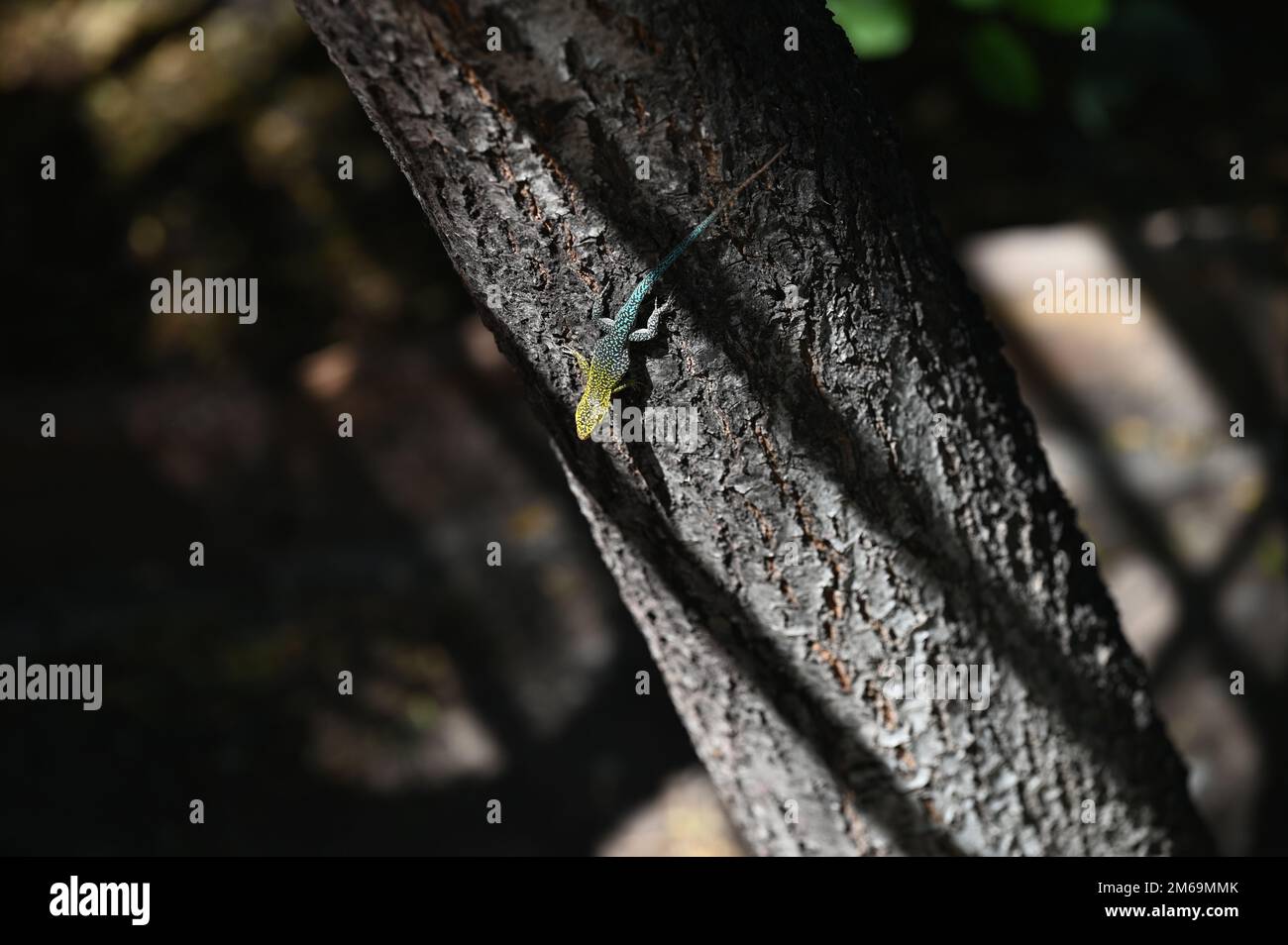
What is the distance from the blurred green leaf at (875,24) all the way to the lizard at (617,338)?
1073mm

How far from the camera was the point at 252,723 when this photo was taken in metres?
3.33

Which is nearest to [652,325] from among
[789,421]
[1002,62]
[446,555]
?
[789,421]

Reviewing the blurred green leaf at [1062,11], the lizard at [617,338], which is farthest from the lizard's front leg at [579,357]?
the blurred green leaf at [1062,11]

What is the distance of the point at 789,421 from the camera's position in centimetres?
118

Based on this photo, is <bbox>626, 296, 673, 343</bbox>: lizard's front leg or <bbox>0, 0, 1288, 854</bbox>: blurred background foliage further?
<bbox>0, 0, 1288, 854</bbox>: blurred background foliage

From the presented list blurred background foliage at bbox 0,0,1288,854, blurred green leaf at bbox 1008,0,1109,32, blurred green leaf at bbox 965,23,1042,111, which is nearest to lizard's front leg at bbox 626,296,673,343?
blurred green leaf at bbox 1008,0,1109,32

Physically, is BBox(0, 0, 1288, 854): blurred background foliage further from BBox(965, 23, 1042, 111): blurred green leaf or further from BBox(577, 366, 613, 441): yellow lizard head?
BBox(577, 366, 613, 441): yellow lizard head

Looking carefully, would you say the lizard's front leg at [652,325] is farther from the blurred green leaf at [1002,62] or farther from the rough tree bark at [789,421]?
the blurred green leaf at [1002,62]

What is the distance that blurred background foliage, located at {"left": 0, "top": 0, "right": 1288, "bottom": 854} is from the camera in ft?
10.4

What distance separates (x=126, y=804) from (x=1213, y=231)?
3.92 meters

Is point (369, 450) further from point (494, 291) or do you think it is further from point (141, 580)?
point (494, 291)

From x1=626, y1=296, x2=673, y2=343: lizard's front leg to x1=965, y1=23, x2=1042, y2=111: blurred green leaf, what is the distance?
5.22 ft
